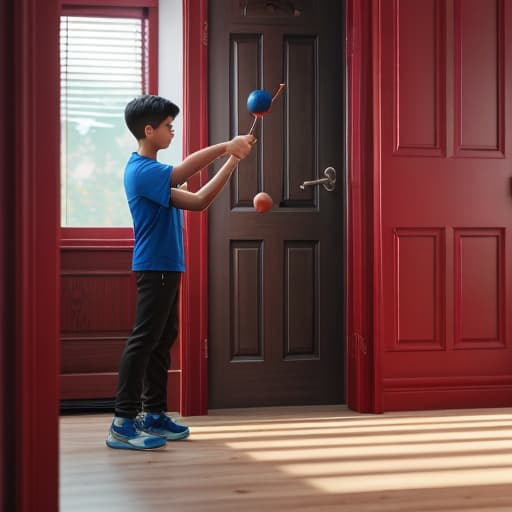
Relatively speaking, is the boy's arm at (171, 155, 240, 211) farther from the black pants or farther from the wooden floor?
the wooden floor

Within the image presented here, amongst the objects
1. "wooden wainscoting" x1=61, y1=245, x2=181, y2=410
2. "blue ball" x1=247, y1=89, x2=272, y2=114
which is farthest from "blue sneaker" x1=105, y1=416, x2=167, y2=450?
"blue ball" x1=247, y1=89, x2=272, y2=114

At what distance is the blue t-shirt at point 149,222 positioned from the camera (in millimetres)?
2561

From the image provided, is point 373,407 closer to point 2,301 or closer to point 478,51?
point 478,51

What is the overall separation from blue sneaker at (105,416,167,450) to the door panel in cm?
120

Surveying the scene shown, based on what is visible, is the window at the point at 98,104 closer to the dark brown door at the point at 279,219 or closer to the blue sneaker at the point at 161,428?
the dark brown door at the point at 279,219

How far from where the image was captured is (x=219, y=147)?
252cm

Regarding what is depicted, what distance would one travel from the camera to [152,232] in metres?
2.60

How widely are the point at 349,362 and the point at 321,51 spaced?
1515mm

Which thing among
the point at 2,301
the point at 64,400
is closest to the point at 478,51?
the point at 64,400

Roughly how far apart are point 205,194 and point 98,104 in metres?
1.17

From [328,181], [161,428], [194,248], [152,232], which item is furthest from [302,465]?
[328,181]

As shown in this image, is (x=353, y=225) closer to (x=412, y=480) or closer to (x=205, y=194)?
(x=205, y=194)

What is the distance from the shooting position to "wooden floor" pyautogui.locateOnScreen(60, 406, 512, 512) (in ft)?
6.37

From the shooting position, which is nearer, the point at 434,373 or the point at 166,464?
the point at 166,464
